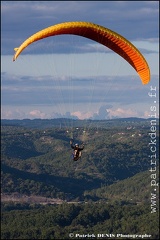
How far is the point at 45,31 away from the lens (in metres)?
50.0

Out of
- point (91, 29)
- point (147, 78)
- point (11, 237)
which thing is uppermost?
point (91, 29)

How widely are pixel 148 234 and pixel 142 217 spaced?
53.6 ft

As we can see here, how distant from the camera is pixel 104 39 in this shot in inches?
2083

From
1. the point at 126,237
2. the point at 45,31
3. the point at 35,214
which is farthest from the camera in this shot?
the point at 35,214

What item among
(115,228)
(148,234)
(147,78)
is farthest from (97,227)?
(147,78)

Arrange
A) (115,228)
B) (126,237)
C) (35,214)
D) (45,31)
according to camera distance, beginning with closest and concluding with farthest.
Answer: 1. (45,31)
2. (126,237)
3. (115,228)
4. (35,214)

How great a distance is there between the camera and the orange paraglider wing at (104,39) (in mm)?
50125

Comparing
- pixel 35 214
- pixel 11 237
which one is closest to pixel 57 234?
pixel 11 237

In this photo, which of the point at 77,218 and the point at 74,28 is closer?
the point at 74,28

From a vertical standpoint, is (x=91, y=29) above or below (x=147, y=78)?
above

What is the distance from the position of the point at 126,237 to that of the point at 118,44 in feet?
362

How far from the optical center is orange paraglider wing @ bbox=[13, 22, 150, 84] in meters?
50.1

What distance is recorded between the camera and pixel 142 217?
18338 centimetres

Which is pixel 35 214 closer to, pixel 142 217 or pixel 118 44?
pixel 142 217
